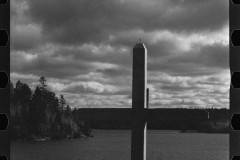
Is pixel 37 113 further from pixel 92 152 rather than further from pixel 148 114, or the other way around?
pixel 148 114

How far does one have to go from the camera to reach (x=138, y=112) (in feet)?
14.0

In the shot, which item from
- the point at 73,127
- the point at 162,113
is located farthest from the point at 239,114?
the point at 73,127

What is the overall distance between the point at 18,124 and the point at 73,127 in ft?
88.1

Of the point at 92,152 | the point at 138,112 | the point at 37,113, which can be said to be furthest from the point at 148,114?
the point at 37,113

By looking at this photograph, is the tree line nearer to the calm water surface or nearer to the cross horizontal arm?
the calm water surface

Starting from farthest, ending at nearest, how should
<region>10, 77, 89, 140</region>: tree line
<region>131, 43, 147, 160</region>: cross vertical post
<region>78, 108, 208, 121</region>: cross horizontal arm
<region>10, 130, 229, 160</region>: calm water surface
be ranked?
<region>10, 77, 89, 140</region>: tree line
<region>10, 130, 229, 160</region>: calm water surface
<region>131, 43, 147, 160</region>: cross vertical post
<region>78, 108, 208, 121</region>: cross horizontal arm

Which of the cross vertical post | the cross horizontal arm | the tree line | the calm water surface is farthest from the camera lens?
the tree line

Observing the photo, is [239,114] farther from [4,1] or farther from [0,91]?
[4,1]

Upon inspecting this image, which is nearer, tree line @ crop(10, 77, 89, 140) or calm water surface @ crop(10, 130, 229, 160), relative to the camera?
calm water surface @ crop(10, 130, 229, 160)

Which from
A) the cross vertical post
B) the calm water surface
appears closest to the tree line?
the calm water surface

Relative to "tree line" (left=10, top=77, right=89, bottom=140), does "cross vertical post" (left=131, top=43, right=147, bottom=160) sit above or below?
above

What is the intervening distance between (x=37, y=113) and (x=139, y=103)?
88.1 m

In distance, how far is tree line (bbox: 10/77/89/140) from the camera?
292ft

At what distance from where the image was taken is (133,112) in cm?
429
